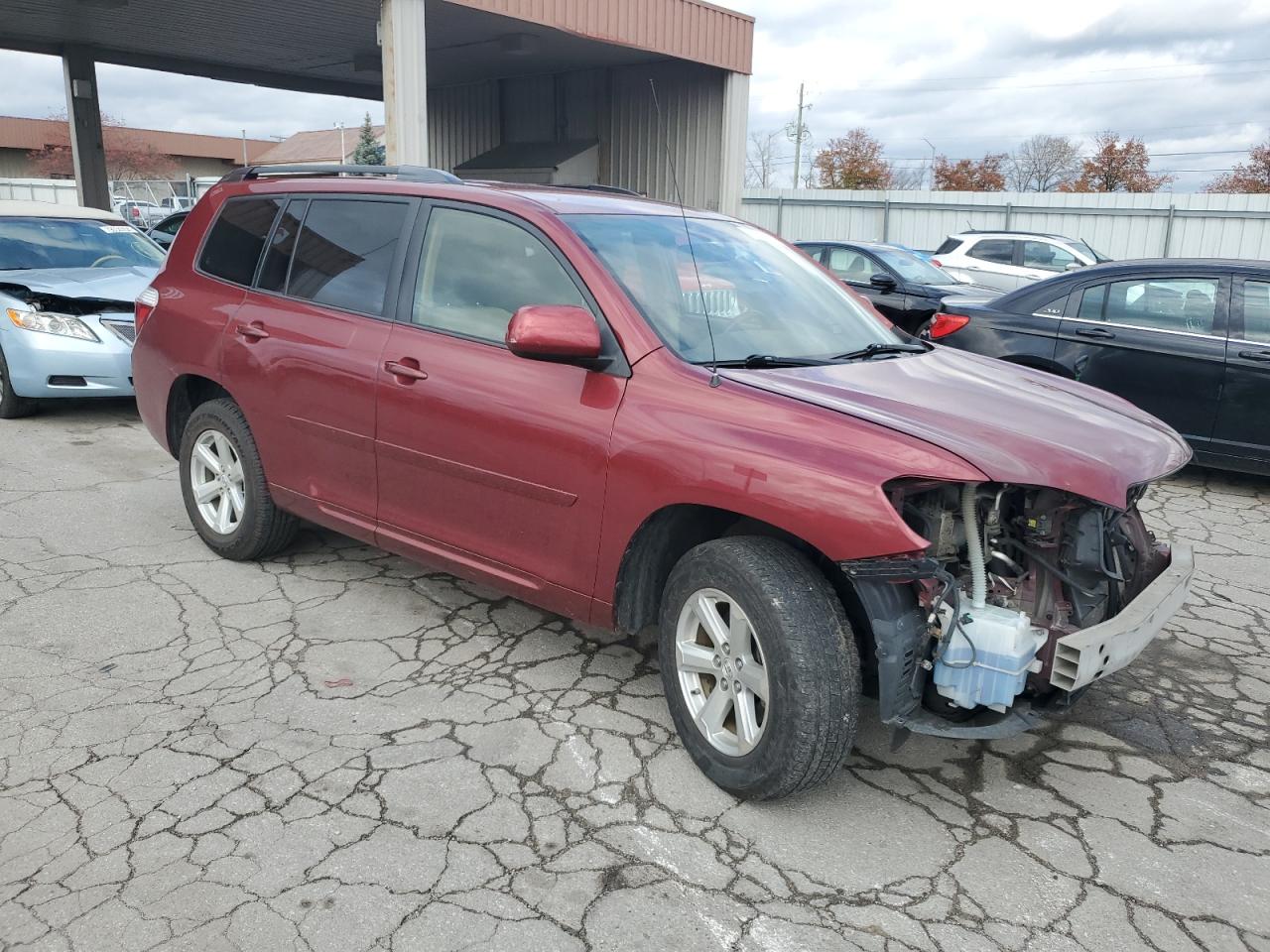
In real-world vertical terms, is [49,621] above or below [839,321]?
below

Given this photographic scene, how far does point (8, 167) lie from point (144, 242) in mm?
56545

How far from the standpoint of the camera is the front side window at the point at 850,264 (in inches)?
479

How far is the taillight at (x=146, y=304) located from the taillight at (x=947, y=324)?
16.7ft

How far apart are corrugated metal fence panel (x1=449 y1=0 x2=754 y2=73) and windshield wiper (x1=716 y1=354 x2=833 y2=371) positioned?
9776mm

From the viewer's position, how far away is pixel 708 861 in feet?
9.28

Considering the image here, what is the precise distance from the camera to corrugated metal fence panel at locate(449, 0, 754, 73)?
12.7m

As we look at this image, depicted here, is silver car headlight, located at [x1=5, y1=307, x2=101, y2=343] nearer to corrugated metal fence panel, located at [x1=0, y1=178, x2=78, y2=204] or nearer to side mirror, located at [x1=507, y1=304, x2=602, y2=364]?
side mirror, located at [x1=507, y1=304, x2=602, y2=364]

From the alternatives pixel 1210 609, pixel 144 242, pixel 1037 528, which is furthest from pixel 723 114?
pixel 1037 528

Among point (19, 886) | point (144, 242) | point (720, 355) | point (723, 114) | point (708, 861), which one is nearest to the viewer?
point (19, 886)

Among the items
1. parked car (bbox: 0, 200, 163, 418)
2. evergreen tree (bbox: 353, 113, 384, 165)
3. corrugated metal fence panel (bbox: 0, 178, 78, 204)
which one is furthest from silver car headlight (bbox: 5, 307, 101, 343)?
evergreen tree (bbox: 353, 113, 384, 165)

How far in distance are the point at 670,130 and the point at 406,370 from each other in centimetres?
1437

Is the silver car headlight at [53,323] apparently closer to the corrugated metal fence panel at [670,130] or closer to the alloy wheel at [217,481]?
the alloy wheel at [217,481]

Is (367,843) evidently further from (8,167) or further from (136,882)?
(8,167)

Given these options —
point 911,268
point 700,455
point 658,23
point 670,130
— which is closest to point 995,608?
point 700,455
